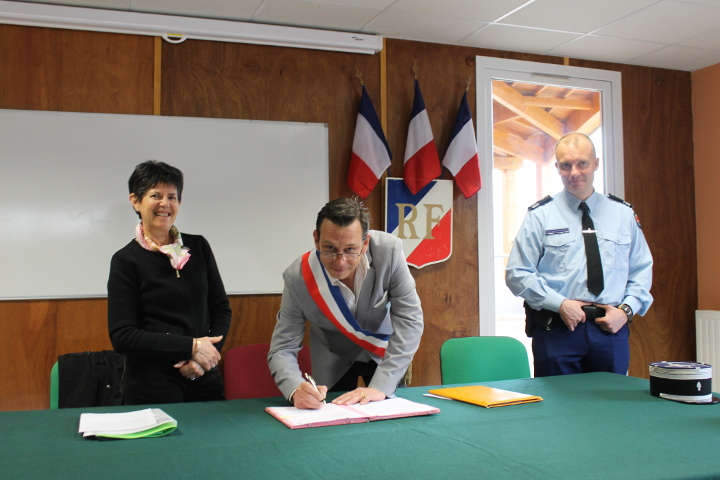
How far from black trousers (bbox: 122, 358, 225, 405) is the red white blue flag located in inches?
81.2

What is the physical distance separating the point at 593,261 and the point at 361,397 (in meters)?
1.43

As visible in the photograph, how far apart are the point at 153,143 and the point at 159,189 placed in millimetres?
1395

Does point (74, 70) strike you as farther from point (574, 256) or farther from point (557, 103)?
point (557, 103)

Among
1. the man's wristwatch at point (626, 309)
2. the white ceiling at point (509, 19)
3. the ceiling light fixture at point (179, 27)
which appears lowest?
the man's wristwatch at point (626, 309)

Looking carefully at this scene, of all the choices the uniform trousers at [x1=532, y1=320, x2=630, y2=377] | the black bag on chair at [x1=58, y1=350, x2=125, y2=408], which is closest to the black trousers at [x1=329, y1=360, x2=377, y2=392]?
the uniform trousers at [x1=532, y1=320, x2=630, y2=377]

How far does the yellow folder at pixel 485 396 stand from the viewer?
2002 mm

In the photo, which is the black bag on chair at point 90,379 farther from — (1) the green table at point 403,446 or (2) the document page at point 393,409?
(2) the document page at point 393,409

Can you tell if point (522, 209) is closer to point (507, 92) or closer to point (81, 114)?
point (507, 92)

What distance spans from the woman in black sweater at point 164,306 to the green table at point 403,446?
29 centimetres

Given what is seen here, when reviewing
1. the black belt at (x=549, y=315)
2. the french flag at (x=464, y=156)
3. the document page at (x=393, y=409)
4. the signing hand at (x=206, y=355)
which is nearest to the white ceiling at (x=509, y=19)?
the french flag at (x=464, y=156)

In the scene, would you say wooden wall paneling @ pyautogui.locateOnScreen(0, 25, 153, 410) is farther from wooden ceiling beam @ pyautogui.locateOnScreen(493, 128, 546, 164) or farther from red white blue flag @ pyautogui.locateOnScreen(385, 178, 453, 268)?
wooden ceiling beam @ pyautogui.locateOnScreen(493, 128, 546, 164)

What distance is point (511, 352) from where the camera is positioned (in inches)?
122

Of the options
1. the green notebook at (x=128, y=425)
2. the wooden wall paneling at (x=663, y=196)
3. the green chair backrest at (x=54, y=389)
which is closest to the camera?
the green notebook at (x=128, y=425)

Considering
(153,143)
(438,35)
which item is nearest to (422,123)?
(438,35)
